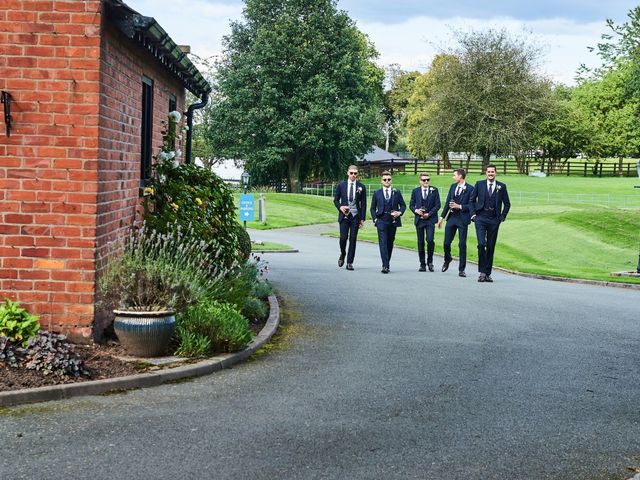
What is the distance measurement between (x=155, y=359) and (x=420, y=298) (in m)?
7.15

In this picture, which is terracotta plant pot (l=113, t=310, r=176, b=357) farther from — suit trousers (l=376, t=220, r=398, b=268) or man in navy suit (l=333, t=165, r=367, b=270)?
suit trousers (l=376, t=220, r=398, b=268)

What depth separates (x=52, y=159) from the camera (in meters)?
8.68

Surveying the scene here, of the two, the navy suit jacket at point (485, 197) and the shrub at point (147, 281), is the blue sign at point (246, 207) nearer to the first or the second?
the navy suit jacket at point (485, 197)

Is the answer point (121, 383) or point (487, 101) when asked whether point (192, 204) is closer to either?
point (121, 383)

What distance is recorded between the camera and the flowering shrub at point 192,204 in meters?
11.5

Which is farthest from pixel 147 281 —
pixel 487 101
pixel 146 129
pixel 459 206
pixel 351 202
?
pixel 487 101

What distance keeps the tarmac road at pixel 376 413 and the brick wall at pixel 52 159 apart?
70.3 inches

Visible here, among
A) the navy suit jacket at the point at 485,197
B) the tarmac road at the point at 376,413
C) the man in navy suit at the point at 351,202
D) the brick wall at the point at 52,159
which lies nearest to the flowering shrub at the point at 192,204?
the tarmac road at the point at 376,413

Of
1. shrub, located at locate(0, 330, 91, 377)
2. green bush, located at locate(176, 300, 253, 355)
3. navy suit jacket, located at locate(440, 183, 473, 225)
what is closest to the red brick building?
shrub, located at locate(0, 330, 91, 377)

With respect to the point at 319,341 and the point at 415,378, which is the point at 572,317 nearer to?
the point at 319,341

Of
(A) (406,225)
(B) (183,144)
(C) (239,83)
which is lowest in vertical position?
(A) (406,225)

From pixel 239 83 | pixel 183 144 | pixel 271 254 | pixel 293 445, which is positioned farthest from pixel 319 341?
pixel 239 83

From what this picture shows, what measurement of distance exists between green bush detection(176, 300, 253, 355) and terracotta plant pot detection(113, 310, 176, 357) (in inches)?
10.0

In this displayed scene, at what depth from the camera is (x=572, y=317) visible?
43.6ft
